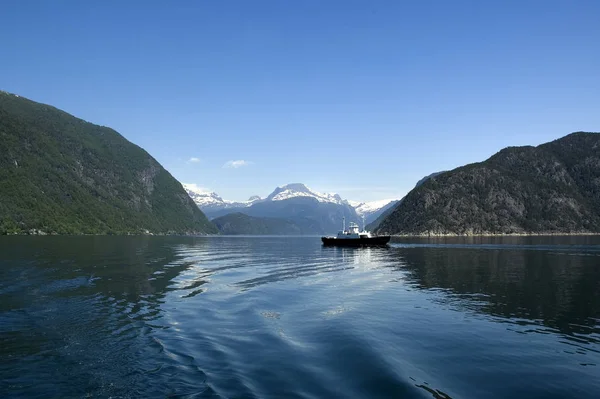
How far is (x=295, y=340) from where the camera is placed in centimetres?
2411

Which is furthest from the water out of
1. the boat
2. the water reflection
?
the boat

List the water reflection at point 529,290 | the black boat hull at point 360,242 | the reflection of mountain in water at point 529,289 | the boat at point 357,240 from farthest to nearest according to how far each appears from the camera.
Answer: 1. the boat at point 357,240
2. the black boat hull at point 360,242
3. the reflection of mountain in water at point 529,289
4. the water reflection at point 529,290

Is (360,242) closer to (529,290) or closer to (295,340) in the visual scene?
(529,290)

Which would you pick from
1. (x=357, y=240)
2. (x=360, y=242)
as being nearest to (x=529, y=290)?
(x=360, y=242)

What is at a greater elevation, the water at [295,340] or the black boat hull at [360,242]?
the black boat hull at [360,242]

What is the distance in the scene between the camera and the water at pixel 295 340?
55.0ft

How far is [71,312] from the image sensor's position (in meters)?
29.8

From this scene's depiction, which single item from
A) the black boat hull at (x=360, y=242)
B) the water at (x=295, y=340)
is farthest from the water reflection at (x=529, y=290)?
the black boat hull at (x=360, y=242)

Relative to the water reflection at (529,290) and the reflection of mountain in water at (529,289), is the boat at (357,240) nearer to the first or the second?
the water reflection at (529,290)

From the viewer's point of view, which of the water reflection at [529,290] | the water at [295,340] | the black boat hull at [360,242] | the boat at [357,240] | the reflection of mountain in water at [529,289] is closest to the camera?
the water at [295,340]

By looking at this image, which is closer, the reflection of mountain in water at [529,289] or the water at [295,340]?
the water at [295,340]

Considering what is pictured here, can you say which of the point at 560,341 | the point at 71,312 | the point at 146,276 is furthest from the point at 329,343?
the point at 146,276

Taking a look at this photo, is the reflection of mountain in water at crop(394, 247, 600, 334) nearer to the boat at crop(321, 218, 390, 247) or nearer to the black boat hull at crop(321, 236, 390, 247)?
the black boat hull at crop(321, 236, 390, 247)

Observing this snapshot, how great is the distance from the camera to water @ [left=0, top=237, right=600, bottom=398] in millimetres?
16766
